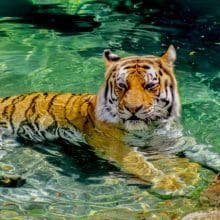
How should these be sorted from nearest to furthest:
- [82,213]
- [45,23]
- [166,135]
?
[82,213] < [166,135] < [45,23]

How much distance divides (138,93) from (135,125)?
0.78ft

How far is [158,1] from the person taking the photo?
9773 millimetres

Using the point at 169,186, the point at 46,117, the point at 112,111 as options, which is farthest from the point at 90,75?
the point at 169,186

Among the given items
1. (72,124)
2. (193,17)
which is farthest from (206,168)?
(193,17)

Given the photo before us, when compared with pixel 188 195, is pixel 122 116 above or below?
above

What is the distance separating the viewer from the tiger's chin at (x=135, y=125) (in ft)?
15.8

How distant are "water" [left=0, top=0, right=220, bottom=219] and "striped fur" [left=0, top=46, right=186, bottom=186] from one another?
0.12 metres

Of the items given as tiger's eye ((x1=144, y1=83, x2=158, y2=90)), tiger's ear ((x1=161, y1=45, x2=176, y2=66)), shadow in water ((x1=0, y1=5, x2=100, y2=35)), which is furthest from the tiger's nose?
shadow in water ((x1=0, y1=5, x2=100, y2=35))

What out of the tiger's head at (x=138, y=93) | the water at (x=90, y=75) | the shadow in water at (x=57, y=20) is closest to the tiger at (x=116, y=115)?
the tiger's head at (x=138, y=93)

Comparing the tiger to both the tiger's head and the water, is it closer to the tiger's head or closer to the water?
the tiger's head

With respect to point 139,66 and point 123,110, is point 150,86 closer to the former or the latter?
point 139,66

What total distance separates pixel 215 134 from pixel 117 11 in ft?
14.4

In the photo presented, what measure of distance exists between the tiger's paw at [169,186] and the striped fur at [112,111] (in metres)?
0.07

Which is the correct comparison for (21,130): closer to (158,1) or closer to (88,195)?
(88,195)
